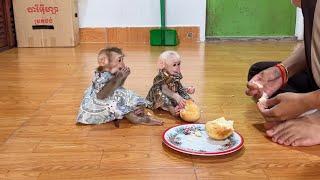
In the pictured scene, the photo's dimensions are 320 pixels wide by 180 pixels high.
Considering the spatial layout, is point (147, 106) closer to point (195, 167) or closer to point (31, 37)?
point (195, 167)

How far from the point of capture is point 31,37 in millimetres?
2947

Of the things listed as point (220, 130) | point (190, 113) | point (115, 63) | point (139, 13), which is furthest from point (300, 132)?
point (139, 13)

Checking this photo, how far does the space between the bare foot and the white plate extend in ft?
0.40

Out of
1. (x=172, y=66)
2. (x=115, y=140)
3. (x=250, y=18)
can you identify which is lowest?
(x=115, y=140)

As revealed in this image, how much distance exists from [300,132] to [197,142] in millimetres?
283

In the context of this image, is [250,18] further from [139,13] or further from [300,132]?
[300,132]

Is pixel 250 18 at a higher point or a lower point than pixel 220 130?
higher

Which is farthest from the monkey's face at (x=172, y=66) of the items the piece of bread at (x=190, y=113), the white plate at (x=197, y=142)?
the white plate at (x=197, y=142)

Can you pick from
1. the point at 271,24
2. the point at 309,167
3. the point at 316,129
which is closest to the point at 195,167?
the point at 309,167

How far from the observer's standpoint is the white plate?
958 mm

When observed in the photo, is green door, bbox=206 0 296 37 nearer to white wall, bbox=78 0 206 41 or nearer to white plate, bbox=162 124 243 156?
white wall, bbox=78 0 206 41

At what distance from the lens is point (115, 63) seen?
46.1 inches

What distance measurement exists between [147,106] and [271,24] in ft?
7.00

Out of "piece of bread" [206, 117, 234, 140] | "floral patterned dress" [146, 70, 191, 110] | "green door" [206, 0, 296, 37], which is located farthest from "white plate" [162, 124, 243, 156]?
"green door" [206, 0, 296, 37]
